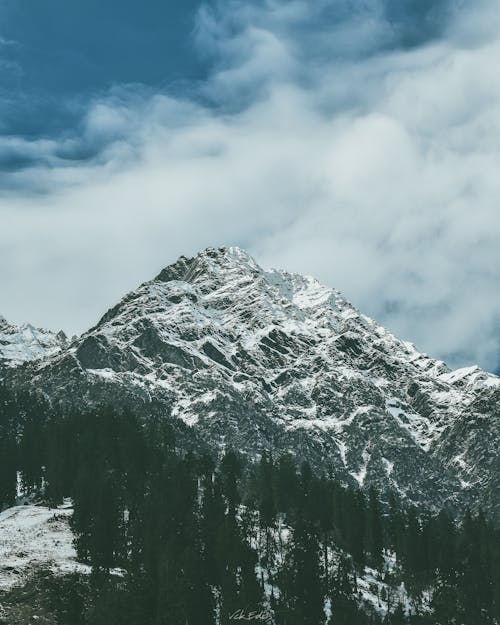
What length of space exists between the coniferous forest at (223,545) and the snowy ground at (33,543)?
2428 millimetres

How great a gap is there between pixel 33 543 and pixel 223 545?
26.1 meters

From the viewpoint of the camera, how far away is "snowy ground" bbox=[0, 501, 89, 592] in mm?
120688

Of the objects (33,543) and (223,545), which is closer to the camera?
(223,545)

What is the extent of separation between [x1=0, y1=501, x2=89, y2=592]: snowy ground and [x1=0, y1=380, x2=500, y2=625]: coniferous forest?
2.43 metres

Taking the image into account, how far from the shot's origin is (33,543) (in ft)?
424

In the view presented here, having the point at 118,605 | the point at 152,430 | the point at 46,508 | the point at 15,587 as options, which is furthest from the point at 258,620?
the point at 152,430

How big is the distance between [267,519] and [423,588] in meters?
28.4

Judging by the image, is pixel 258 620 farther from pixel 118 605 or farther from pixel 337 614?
pixel 118 605

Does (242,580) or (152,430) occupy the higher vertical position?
(152,430)

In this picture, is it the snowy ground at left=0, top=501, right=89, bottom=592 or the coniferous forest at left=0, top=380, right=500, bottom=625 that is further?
the snowy ground at left=0, top=501, right=89, bottom=592

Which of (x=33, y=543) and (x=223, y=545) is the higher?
(x=33, y=543)

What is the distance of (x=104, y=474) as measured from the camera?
501 feet

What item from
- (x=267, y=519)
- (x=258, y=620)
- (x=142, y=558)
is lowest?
(x=258, y=620)

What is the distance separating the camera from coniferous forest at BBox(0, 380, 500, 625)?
113250 mm
